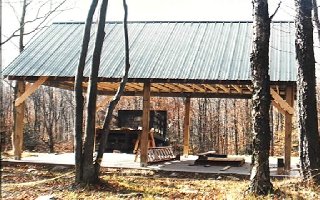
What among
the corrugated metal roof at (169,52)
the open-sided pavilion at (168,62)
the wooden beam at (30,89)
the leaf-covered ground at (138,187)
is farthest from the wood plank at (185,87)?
the wooden beam at (30,89)

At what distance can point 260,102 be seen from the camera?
7812 millimetres

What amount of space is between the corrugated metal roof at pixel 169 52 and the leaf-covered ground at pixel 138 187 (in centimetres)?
313

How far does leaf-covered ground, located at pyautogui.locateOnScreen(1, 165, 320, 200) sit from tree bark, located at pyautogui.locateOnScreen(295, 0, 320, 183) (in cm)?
56

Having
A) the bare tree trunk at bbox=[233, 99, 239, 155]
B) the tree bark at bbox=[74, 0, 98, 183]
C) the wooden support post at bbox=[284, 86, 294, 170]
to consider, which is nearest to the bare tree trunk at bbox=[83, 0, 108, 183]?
the tree bark at bbox=[74, 0, 98, 183]

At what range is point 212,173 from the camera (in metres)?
12.7

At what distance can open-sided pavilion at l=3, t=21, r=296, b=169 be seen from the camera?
13.2 meters

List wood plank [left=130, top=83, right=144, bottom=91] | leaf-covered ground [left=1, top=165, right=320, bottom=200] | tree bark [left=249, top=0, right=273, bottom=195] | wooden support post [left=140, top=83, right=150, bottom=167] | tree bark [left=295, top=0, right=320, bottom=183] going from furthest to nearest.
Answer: wood plank [left=130, top=83, right=144, bottom=91] → wooden support post [left=140, top=83, right=150, bottom=167] → tree bark [left=295, top=0, right=320, bottom=183] → leaf-covered ground [left=1, top=165, right=320, bottom=200] → tree bark [left=249, top=0, right=273, bottom=195]

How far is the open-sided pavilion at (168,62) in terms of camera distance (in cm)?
1325

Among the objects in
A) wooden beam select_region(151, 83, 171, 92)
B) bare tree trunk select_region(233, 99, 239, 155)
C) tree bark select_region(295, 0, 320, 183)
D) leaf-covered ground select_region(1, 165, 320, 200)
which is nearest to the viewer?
leaf-covered ground select_region(1, 165, 320, 200)

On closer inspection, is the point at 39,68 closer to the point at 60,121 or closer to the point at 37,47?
the point at 37,47

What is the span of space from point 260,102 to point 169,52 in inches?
306

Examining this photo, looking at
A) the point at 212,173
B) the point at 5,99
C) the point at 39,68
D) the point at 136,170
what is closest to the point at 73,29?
the point at 39,68

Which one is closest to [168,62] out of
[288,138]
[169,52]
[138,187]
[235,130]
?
[169,52]

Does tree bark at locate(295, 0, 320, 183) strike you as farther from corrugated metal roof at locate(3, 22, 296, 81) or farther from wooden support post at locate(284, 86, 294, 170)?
wooden support post at locate(284, 86, 294, 170)
